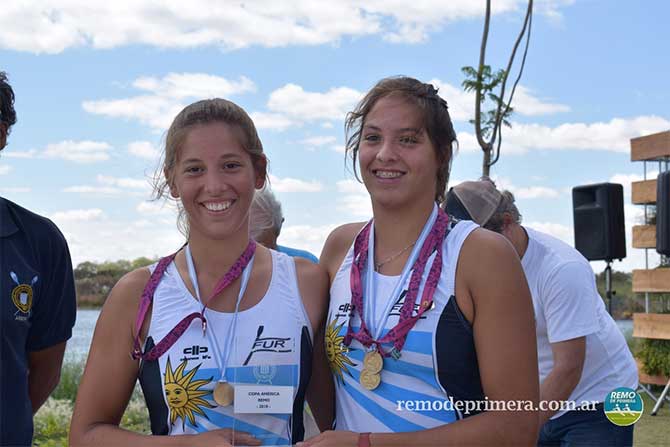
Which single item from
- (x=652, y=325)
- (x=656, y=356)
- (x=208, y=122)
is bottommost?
(x=656, y=356)

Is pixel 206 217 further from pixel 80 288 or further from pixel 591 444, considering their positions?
pixel 80 288

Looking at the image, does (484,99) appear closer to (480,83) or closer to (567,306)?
(480,83)

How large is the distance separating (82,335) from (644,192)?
7.37m

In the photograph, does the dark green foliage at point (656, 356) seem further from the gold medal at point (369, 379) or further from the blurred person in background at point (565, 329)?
the gold medal at point (369, 379)

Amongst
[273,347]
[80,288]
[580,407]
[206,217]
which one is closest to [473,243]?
[273,347]

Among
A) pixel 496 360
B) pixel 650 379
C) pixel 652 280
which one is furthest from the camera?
pixel 650 379

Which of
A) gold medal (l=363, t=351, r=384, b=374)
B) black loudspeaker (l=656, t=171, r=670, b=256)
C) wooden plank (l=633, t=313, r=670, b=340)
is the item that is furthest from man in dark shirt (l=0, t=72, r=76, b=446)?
wooden plank (l=633, t=313, r=670, b=340)

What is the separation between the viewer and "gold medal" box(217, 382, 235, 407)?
1873mm

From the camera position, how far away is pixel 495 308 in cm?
181

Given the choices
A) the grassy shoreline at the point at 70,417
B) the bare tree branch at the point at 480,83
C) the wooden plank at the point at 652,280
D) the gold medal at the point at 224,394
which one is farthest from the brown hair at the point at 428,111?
the wooden plank at the point at 652,280

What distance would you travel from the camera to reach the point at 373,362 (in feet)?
6.21

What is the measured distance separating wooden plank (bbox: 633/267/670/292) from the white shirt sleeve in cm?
705

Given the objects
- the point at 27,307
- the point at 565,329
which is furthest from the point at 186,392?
the point at 565,329

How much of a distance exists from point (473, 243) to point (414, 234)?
20 centimetres
